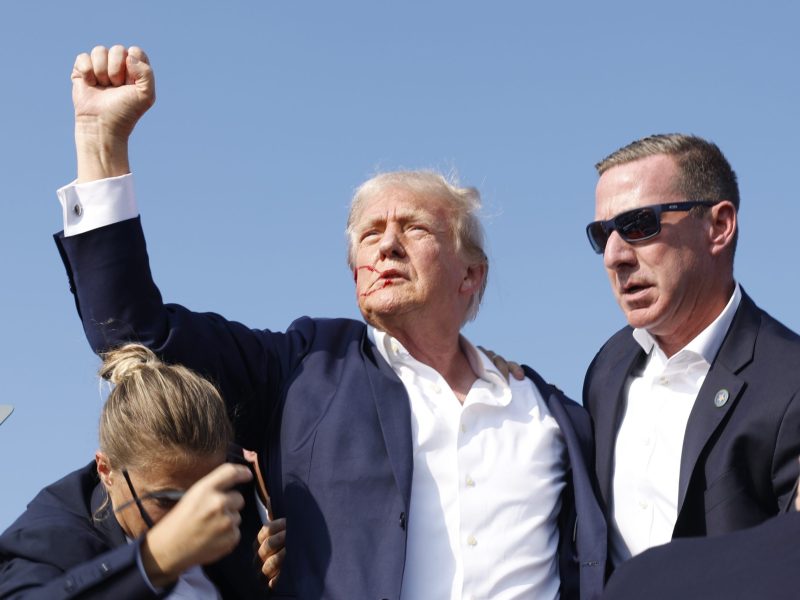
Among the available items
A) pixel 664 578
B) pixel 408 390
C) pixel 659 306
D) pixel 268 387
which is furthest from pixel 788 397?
pixel 664 578

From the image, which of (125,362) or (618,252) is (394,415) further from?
(618,252)

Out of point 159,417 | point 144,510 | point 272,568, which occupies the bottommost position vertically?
point 272,568

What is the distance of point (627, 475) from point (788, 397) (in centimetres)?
71

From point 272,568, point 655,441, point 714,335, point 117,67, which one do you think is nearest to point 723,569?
point 272,568

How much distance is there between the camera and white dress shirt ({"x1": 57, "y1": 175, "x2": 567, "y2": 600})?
16.1 feet

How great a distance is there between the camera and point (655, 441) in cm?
531

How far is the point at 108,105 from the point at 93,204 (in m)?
0.37

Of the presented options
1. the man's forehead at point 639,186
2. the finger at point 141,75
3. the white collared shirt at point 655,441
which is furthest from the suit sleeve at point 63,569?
the man's forehead at point 639,186

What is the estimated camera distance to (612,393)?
222 inches

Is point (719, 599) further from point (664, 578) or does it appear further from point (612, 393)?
point (612, 393)

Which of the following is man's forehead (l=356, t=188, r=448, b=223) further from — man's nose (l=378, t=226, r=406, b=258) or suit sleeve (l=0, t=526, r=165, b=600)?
suit sleeve (l=0, t=526, r=165, b=600)

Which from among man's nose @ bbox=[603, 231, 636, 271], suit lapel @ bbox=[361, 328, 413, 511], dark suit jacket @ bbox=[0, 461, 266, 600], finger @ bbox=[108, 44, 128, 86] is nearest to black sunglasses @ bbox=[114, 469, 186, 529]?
dark suit jacket @ bbox=[0, 461, 266, 600]

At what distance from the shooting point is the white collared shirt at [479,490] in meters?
4.95

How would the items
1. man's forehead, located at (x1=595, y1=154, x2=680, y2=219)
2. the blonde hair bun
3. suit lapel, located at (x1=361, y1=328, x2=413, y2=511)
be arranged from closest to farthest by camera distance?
1. the blonde hair bun
2. suit lapel, located at (x1=361, y1=328, x2=413, y2=511)
3. man's forehead, located at (x1=595, y1=154, x2=680, y2=219)
